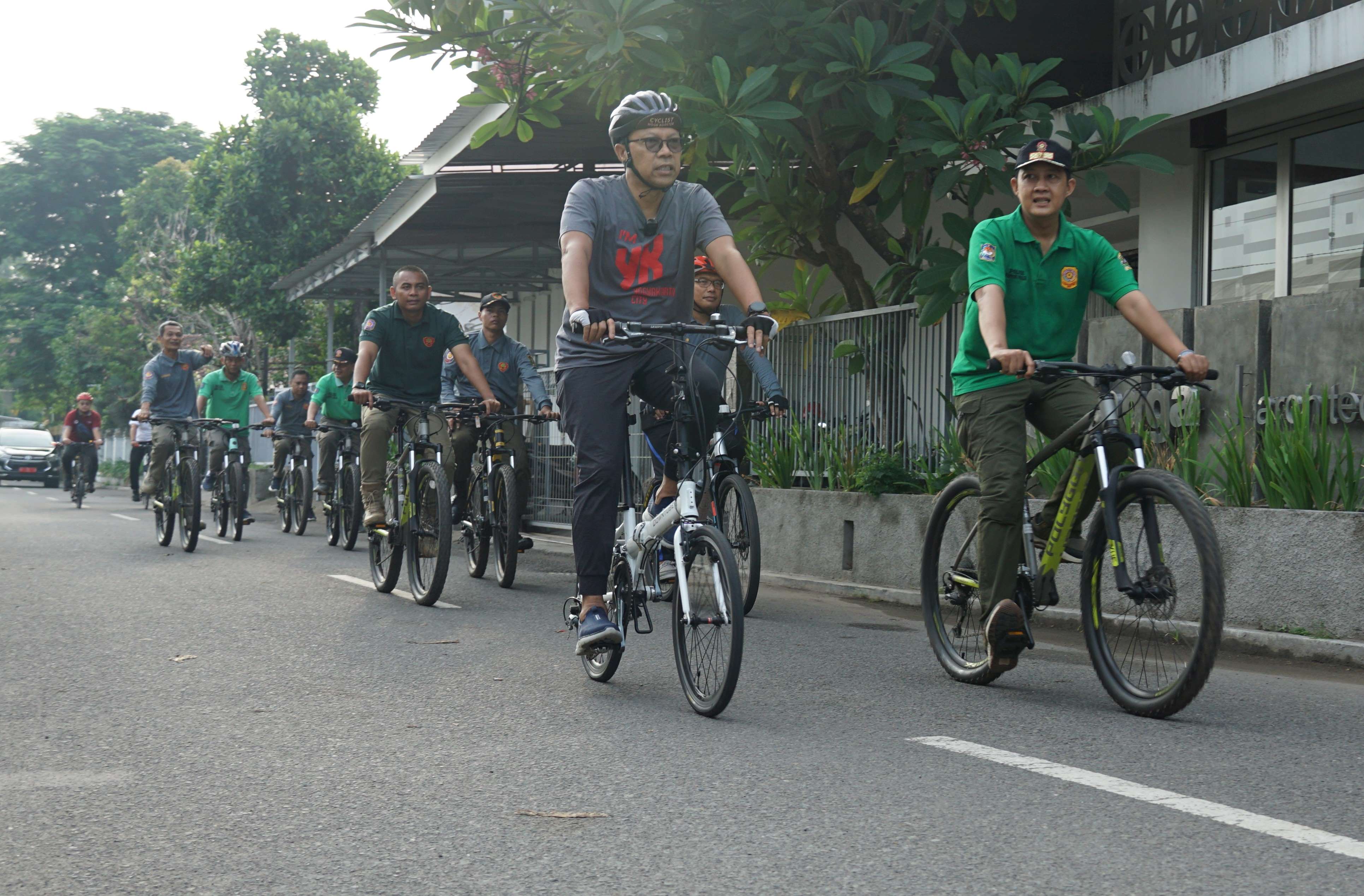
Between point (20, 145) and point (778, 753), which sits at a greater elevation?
point (20, 145)

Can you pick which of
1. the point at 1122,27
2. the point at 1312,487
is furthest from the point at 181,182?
the point at 1312,487

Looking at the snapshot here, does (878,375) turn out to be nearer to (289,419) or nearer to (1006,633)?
(1006,633)

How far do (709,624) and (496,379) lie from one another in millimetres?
6310

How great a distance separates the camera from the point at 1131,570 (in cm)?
503

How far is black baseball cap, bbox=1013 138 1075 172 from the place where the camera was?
546cm

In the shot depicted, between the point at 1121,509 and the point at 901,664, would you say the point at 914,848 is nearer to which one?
the point at 1121,509

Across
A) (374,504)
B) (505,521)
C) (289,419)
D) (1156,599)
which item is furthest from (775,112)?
(289,419)

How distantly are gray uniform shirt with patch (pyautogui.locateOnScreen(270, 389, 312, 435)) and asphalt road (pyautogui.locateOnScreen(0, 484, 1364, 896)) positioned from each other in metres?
9.92

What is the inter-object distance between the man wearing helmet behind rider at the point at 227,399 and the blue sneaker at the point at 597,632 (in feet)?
31.8

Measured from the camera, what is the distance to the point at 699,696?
5.07 meters

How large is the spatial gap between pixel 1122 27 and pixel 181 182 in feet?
139

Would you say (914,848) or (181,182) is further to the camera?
(181,182)

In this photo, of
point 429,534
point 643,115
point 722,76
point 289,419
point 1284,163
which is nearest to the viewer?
point 643,115

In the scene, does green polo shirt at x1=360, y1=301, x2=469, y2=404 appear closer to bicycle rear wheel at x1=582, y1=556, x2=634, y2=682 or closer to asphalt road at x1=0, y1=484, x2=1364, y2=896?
asphalt road at x1=0, y1=484, x2=1364, y2=896
